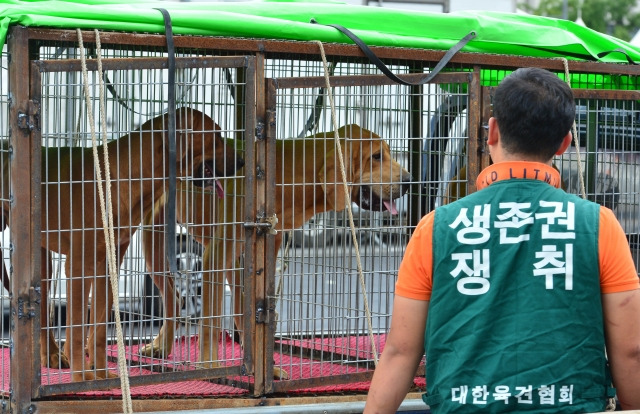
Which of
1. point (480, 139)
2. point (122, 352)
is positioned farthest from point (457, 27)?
point (122, 352)

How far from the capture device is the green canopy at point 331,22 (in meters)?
4.08

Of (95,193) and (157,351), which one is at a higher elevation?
(95,193)

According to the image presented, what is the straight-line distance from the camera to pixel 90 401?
4.30 m

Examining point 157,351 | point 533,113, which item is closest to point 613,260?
point 533,113

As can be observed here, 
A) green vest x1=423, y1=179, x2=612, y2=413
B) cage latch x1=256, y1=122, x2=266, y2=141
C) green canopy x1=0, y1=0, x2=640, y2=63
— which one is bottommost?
green vest x1=423, y1=179, x2=612, y2=413

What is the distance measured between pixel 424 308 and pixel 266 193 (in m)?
2.33

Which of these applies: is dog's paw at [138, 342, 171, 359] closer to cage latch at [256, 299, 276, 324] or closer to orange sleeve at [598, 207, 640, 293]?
cage latch at [256, 299, 276, 324]

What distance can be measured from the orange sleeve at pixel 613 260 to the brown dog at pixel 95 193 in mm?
2620

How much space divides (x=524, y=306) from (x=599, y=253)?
21 cm

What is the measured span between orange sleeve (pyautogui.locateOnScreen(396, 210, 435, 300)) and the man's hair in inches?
11.1

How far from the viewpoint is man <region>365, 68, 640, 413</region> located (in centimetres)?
216

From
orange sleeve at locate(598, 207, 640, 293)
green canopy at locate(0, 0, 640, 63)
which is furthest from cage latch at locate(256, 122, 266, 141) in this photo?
orange sleeve at locate(598, 207, 640, 293)

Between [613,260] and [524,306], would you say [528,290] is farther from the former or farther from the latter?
[613,260]

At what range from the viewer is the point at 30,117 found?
3.95 m
